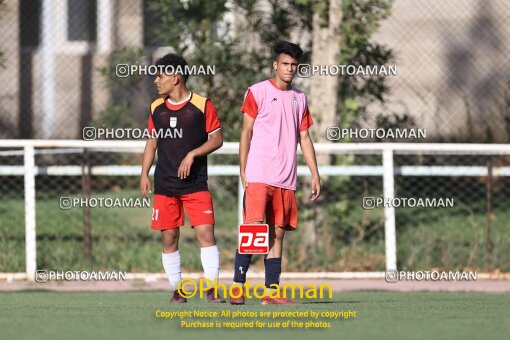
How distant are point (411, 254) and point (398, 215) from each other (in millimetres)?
1682

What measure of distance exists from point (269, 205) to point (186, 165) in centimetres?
66

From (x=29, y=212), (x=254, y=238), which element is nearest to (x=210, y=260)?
(x=254, y=238)

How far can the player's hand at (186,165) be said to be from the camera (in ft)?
31.8

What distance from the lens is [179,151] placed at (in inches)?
388

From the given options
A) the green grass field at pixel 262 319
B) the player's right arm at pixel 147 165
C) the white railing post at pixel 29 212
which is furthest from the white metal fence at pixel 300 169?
the player's right arm at pixel 147 165

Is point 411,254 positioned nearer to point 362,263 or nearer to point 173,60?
point 362,263

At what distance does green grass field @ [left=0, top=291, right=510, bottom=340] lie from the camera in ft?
25.9

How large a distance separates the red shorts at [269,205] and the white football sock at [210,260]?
45 cm

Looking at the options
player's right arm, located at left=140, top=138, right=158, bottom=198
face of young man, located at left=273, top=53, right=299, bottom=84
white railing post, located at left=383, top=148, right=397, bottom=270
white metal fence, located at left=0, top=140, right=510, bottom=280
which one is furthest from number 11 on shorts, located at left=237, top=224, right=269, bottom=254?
white railing post, located at left=383, top=148, right=397, bottom=270

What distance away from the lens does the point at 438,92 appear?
18.4 metres

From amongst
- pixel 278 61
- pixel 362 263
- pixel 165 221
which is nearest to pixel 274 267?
pixel 165 221

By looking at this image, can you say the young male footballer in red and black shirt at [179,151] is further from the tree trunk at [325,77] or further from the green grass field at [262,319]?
the tree trunk at [325,77]

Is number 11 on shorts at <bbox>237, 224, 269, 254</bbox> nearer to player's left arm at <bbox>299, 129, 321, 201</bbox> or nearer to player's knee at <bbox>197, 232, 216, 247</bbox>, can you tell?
player's knee at <bbox>197, 232, 216, 247</bbox>

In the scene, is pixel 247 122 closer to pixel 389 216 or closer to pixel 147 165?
pixel 147 165
